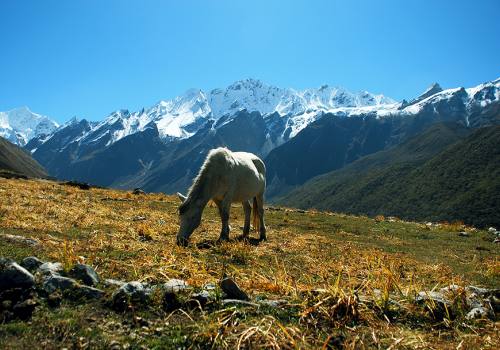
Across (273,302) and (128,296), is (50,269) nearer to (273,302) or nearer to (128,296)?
(128,296)

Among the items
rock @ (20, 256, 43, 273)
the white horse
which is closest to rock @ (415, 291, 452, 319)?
rock @ (20, 256, 43, 273)

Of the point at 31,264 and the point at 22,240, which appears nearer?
the point at 31,264

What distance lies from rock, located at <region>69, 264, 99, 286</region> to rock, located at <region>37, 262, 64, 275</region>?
0.72ft

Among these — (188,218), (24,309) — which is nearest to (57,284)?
(24,309)

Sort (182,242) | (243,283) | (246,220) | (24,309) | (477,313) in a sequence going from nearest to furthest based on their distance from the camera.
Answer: (24,309) → (477,313) → (243,283) → (182,242) → (246,220)

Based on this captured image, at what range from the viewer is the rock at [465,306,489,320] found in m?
8.84

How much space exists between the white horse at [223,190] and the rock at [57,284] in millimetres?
7668

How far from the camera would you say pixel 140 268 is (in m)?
10.6

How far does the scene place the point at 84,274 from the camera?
8.71 m

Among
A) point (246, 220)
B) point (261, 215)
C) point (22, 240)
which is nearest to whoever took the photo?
point (22, 240)

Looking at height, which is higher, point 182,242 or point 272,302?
point 182,242

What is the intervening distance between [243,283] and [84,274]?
332cm

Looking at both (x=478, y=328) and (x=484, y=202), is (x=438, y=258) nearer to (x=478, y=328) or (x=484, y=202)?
(x=478, y=328)

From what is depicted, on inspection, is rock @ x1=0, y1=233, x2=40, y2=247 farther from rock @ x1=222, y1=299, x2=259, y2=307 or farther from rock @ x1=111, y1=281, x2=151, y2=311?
rock @ x1=222, y1=299, x2=259, y2=307
